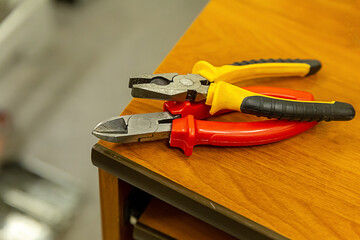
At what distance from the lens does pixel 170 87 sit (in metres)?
0.47

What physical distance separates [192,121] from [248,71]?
0.13 meters

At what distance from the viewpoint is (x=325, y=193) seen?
455mm

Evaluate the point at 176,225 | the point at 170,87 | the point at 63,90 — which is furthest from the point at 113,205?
the point at 63,90

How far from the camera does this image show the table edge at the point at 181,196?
1.40 feet

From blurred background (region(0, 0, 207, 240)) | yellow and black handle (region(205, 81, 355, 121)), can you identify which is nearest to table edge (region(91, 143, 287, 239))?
yellow and black handle (region(205, 81, 355, 121))

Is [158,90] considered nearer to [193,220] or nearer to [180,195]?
[180,195]

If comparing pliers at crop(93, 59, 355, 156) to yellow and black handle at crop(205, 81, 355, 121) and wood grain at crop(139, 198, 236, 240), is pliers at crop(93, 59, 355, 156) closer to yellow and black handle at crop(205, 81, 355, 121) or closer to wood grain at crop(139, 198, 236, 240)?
yellow and black handle at crop(205, 81, 355, 121)

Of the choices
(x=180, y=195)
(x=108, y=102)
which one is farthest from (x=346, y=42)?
(x=108, y=102)

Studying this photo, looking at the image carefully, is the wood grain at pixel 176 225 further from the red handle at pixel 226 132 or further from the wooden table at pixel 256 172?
the red handle at pixel 226 132

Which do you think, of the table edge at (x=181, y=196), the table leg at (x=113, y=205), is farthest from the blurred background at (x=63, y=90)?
the table edge at (x=181, y=196)

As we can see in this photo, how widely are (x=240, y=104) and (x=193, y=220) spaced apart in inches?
8.3

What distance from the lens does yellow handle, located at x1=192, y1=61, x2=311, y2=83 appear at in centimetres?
51

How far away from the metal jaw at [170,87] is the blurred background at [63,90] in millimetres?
664

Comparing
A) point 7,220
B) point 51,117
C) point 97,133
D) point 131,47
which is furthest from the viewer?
point 131,47
